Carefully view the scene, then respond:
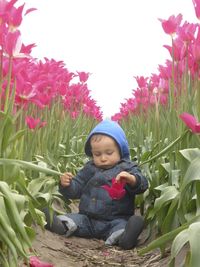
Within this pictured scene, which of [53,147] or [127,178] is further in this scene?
[53,147]

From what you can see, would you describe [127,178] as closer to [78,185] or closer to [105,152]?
[105,152]

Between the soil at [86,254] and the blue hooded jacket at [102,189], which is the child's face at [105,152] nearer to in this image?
the blue hooded jacket at [102,189]

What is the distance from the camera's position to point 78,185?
3.63 m

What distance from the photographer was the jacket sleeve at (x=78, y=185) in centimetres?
355

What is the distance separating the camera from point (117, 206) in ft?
11.4

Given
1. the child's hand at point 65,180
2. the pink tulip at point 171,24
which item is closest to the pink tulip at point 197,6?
the pink tulip at point 171,24

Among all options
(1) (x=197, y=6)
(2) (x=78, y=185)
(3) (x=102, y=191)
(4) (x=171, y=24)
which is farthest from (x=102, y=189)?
(1) (x=197, y=6)

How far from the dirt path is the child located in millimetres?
139

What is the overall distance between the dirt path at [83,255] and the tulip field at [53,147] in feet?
0.34

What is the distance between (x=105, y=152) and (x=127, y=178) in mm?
375

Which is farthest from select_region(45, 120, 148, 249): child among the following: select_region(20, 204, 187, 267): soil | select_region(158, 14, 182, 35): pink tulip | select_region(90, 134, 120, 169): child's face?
select_region(158, 14, 182, 35): pink tulip

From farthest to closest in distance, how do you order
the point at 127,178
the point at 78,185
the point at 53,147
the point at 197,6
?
the point at 53,147 → the point at 78,185 → the point at 127,178 → the point at 197,6

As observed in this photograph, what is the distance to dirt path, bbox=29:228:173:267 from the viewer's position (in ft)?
8.81

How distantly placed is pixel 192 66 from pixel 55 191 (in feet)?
4.07
